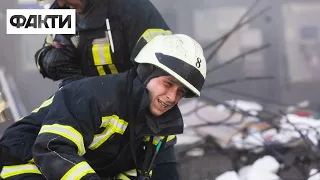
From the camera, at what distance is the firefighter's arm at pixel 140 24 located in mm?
2183

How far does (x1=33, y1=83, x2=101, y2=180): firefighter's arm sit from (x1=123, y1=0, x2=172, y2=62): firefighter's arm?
545 mm

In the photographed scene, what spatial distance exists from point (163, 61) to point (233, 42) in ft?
4.52

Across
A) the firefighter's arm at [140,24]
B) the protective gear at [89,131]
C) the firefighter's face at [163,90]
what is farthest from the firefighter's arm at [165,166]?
the firefighter's arm at [140,24]

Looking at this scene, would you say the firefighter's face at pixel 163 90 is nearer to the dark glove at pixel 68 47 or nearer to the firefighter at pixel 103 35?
the firefighter at pixel 103 35

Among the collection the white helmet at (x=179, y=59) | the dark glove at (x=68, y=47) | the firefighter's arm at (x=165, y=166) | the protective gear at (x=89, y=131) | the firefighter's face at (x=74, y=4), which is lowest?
the firefighter's arm at (x=165, y=166)

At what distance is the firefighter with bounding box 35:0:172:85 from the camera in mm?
2213

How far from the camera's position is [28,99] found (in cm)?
311

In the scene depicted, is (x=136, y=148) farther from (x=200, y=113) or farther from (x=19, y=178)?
(x=200, y=113)

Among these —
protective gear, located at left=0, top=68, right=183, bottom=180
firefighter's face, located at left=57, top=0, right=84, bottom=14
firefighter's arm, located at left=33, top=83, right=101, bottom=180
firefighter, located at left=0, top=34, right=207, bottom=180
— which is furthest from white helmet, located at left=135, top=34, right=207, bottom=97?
firefighter's face, located at left=57, top=0, right=84, bottom=14

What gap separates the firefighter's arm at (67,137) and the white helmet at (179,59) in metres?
0.27

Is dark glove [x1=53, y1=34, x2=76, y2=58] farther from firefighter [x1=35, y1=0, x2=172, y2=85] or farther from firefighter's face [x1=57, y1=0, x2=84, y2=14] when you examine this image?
firefighter's face [x1=57, y1=0, x2=84, y2=14]

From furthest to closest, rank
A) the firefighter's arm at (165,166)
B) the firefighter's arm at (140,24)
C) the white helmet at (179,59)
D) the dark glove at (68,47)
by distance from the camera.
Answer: the dark glove at (68,47)
the firefighter's arm at (140,24)
the firefighter's arm at (165,166)
the white helmet at (179,59)

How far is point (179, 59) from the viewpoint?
1.73 metres

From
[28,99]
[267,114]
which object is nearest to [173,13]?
[267,114]
